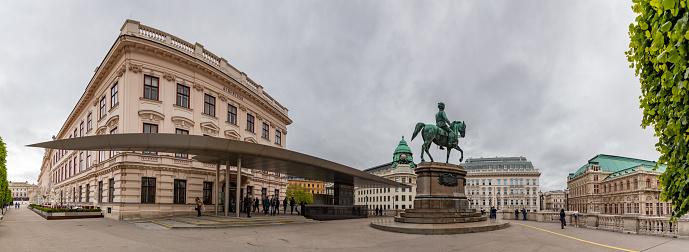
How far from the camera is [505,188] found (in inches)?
5615

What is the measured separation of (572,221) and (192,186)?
29.0 meters

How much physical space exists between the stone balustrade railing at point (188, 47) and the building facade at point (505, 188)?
119022 mm

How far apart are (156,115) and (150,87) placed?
2.17 metres

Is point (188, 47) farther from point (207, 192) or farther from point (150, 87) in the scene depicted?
point (207, 192)

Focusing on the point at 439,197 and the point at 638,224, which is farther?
the point at 439,197

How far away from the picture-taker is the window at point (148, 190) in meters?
27.5

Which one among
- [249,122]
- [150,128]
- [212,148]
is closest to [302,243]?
[212,148]

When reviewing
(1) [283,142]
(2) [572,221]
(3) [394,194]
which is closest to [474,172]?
(3) [394,194]

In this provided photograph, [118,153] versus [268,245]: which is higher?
[118,153]

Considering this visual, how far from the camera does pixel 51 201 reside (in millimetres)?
44906

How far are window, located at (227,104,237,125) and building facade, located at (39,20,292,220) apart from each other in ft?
0.31

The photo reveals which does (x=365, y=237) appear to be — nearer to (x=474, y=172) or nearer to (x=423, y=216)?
(x=423, y=216)

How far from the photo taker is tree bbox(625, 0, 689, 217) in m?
4.36

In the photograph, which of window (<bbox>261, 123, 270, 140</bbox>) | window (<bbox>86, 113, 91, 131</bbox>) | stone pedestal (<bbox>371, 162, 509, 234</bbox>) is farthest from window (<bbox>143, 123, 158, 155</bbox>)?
stone pedestal (<bbox>371, 162, 509, 234</bbox>)
